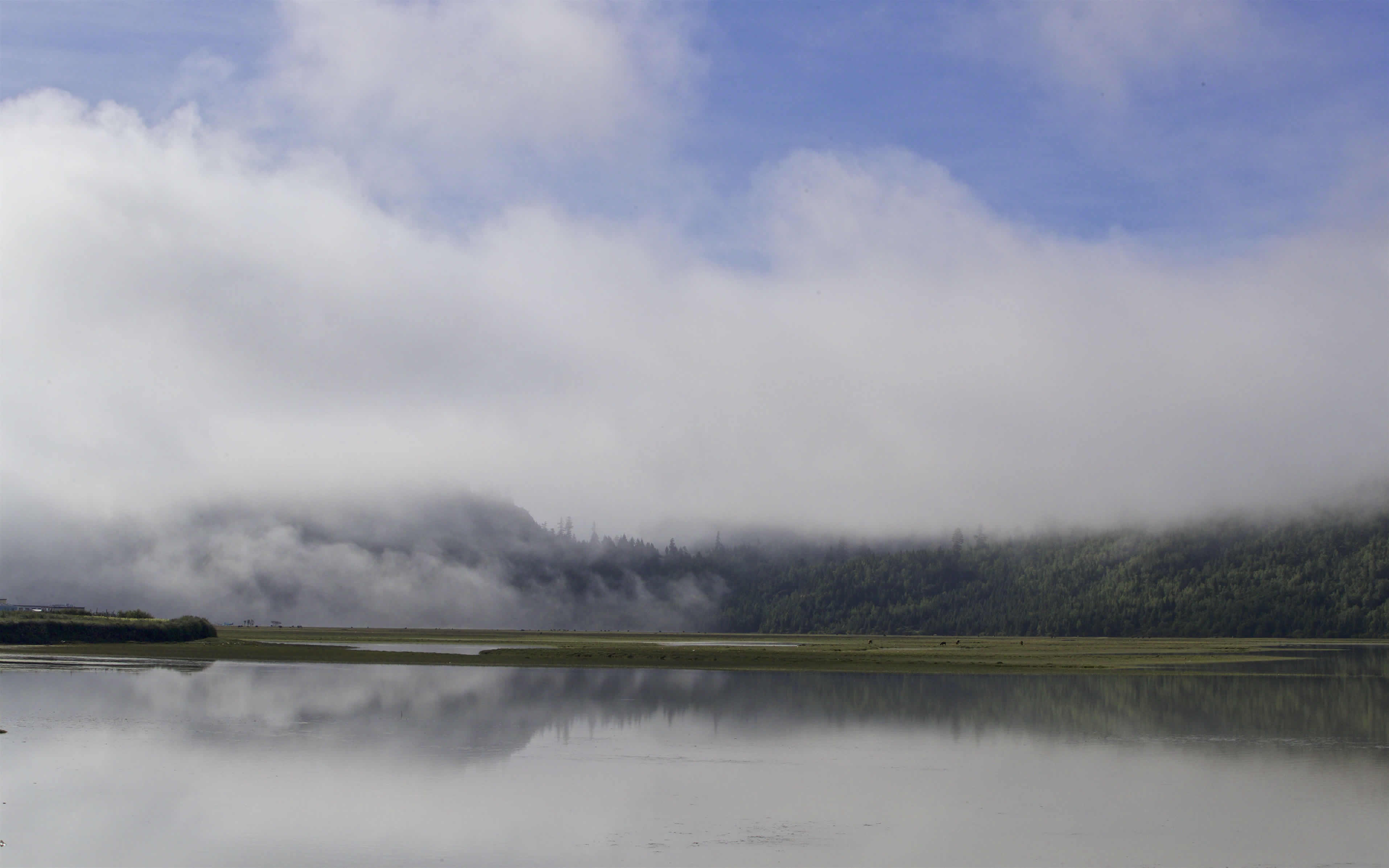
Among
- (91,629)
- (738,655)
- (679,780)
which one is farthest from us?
(91,629)

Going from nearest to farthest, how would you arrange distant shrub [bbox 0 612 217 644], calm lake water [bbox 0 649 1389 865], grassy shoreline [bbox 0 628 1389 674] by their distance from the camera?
calm lake water [bbox 0 649 1389 865] → grassy shoreline [bbox 0 628 1389 674] → distant shrub [bbox 0 612 217 644]

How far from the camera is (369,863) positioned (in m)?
23.9

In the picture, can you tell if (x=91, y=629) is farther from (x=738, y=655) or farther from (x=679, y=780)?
(x=679, y=780)

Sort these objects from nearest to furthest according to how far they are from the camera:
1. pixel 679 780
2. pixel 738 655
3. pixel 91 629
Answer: pixel 679 780 → pixel 738 655 → pixel 91 629

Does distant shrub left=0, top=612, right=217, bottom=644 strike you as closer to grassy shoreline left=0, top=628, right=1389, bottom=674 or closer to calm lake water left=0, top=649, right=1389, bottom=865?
grassy shoreline left=0, top=628, right=1389, bottom=674

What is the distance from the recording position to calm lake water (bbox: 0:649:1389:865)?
2583 centimetres

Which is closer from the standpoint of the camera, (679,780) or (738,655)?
(679,780)

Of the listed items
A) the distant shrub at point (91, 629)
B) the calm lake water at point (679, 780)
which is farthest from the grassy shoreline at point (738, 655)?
the calm lake water at point (679, 780)

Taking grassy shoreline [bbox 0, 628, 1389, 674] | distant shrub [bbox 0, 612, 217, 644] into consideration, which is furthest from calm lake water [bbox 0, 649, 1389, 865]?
distant shrub [bbox 0, 612, 217, 644]

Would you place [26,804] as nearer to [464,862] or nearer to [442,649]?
[464,862]

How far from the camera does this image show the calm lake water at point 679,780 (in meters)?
25.8

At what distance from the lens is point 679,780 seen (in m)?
34.5

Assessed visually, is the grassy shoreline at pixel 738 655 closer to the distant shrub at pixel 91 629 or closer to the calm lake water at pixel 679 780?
the distant shrub at pixel 91 629

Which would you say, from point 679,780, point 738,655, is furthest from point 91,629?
point 679,780
